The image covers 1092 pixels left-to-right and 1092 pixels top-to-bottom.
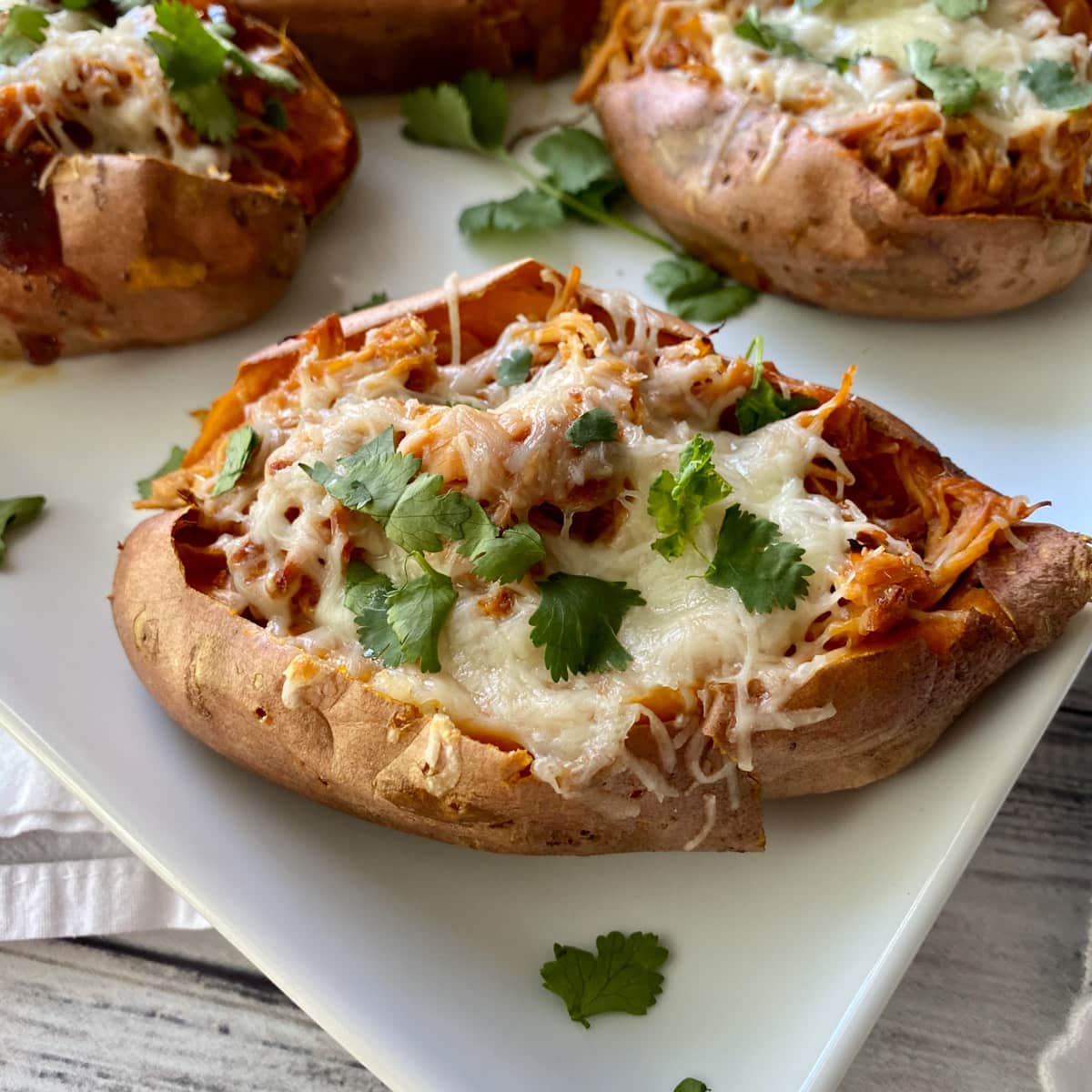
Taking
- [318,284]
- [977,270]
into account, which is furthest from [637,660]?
[318,284]

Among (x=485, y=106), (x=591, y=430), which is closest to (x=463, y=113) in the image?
(x=485, y=106)

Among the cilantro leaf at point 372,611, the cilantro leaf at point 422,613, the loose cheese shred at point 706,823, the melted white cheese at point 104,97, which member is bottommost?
the loose cheese shred at point 706,823

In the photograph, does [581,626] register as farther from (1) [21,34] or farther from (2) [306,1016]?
(1) [21,34]

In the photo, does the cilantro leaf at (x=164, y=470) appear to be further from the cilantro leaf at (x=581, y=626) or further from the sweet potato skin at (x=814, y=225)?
the sweet potato skin at (x=814, y=225)

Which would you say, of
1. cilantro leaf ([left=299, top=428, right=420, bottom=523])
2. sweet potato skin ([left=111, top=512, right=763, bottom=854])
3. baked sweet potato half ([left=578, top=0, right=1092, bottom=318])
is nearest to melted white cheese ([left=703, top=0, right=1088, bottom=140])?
baked sweet potato half ([left=578, top=0, right=1092, bottom=318])

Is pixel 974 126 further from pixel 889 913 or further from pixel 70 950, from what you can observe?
pixel 70 950

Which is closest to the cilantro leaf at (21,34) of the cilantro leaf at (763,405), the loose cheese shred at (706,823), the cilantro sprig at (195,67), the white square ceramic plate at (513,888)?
the cilantro sprig at (195,67)

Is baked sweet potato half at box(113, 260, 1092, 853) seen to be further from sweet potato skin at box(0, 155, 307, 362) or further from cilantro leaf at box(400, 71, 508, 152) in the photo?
cilantro leaf at box(400, 71, 508, 152)
